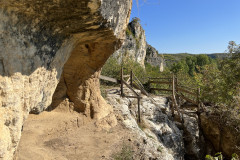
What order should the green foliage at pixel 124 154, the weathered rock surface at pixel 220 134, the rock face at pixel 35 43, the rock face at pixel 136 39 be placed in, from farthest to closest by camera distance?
the rock face at pixel 136 39 < the weathered rock surface at pixel 220 134 < the green foliage at pixel 124 154 < the rock face at pixel 35 43

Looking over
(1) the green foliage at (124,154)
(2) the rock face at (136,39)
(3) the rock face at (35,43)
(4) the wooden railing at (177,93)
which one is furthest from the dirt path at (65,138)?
(2) the rock face at (136,39)

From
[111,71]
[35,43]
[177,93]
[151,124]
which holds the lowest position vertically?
[151,124]

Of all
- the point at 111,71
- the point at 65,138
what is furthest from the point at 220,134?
the point at 111,71

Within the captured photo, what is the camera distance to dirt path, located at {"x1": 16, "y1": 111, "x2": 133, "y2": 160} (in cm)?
423

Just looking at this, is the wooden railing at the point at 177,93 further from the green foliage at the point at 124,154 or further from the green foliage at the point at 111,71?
the green foliage at the point at 124,154

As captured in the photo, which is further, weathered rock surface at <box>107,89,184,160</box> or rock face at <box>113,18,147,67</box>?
rock face at <box>113,18,147,67</box>

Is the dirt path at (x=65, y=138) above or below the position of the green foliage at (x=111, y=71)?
below

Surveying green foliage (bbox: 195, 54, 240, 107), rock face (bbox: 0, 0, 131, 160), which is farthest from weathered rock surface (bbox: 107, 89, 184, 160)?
rock face (bbox: 0, 0, 131, 160)

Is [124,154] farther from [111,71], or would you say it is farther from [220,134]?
[111,71]

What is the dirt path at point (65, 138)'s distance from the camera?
4227 mm

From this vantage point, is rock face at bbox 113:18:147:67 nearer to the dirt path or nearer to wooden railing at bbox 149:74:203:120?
wooden railing at bbox 149:74:203:120

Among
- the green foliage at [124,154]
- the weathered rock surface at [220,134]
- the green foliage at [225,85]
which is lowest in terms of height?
the weathered rock surface at [220,134]

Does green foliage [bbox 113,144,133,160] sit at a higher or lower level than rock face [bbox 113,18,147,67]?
lower

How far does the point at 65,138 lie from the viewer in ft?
16.3
